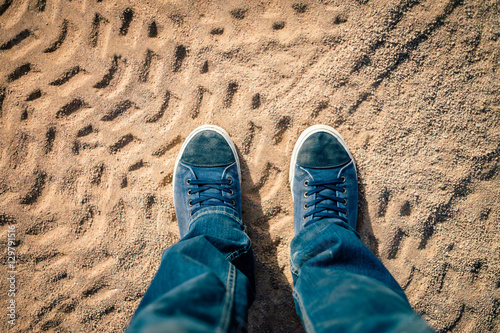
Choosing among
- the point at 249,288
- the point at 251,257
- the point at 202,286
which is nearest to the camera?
the point at 202,286

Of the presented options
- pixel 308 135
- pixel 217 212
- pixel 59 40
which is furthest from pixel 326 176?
pixel 59 40

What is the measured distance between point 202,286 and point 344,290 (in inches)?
15.8

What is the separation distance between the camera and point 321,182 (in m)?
1.27

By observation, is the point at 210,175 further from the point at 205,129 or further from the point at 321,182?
the point at 321,182

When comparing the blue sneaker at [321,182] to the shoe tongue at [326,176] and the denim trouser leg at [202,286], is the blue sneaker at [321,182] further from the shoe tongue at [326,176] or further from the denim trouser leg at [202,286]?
the denim trouser leg at [202,286]

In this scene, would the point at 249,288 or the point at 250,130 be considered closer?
the point at 249,288

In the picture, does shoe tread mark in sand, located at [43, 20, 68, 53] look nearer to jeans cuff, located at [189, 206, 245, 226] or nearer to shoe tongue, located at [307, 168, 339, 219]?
jeans cuff, located at [189, 206, 245, 226]

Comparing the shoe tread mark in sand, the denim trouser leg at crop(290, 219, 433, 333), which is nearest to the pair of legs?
the denim trouser leg at crop(290, 219, 433, 333)

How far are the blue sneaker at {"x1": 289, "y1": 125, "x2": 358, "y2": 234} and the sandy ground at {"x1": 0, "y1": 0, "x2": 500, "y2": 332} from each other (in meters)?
0.05

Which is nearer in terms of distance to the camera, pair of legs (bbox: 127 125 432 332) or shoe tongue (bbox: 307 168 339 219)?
pair of legs (bbox: 127 125 432 332)

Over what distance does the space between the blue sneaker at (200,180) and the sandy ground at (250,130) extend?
6 cm

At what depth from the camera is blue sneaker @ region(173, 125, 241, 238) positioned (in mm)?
1256

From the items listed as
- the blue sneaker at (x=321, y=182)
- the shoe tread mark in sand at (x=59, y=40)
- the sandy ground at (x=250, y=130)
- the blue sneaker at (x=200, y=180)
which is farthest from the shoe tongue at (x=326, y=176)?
the shoe tread mark in sand at (x=59, y=40)

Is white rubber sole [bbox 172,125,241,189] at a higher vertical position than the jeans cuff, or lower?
higher
